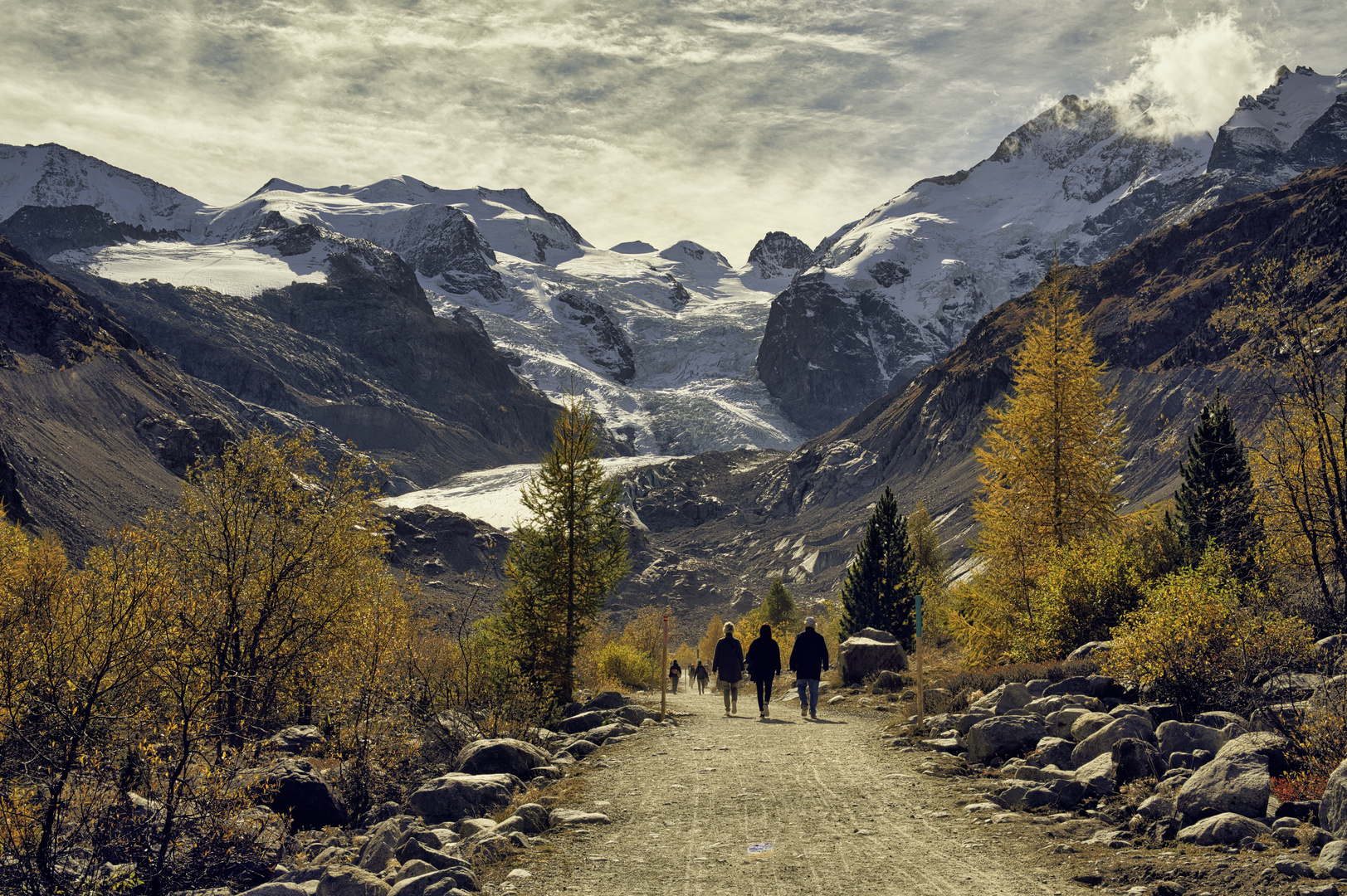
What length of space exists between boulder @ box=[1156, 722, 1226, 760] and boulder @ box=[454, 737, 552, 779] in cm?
846

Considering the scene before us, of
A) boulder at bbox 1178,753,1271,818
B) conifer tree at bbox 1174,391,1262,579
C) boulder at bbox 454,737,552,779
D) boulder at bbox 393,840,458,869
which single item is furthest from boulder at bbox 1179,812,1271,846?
conifer tree at bbox 1174,391,1262,579

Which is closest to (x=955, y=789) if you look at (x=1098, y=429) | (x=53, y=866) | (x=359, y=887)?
(x=359, y=887)

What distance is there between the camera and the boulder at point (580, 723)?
17.7 meters

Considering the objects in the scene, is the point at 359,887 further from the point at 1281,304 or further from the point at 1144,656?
the point at 1281,304

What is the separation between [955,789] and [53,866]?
10.3m

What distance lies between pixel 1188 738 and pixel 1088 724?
1645mm

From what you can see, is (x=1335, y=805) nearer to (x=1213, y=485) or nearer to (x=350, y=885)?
(x=350, y=885)

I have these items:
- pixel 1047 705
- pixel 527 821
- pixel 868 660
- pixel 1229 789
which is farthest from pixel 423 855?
pixel 868 660

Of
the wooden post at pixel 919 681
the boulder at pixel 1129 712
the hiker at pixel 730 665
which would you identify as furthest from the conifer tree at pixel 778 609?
the boulder at pixel 1129 712

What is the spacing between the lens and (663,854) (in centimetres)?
903

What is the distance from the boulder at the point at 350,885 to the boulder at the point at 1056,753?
8.04 m

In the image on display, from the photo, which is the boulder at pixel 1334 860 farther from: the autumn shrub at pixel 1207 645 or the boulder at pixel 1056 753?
the autumn shrub at pixel 1207 645

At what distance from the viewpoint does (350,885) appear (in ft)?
26.6

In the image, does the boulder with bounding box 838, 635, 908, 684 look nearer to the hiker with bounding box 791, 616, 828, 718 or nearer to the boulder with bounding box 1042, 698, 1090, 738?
the hiker with bounding box 791, 616, 828, 718
